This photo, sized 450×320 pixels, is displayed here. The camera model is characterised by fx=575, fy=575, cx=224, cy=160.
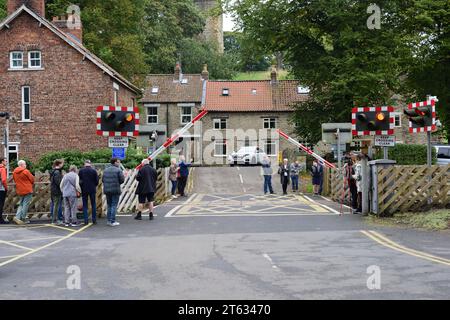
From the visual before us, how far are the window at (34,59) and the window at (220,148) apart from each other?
2340 cm

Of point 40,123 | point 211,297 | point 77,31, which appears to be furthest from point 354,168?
point 77,31

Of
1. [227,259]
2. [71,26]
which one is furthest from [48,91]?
[227,259]

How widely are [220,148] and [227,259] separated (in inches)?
1835

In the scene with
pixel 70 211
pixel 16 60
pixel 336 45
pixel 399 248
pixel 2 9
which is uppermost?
pixel 2 9

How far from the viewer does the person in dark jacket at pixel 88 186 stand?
15898 millimetres

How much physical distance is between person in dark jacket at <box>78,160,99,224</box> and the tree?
1867 cm

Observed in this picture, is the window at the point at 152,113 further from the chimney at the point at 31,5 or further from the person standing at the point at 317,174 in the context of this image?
the person standing at the point at 317,174

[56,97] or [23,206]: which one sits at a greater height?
[56,97]

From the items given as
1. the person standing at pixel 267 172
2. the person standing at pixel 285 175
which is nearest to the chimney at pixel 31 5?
the person standing at pixel 267 172

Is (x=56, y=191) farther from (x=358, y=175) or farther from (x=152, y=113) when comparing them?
(x=152, y=113)

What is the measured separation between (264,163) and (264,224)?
1263 cm

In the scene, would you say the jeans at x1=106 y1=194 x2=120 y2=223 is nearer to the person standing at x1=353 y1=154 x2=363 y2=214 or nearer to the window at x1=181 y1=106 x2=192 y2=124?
the person standing at x1=353 y1=154 x2=363 y2=214

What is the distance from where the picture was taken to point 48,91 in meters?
35.9

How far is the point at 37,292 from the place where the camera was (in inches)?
303
